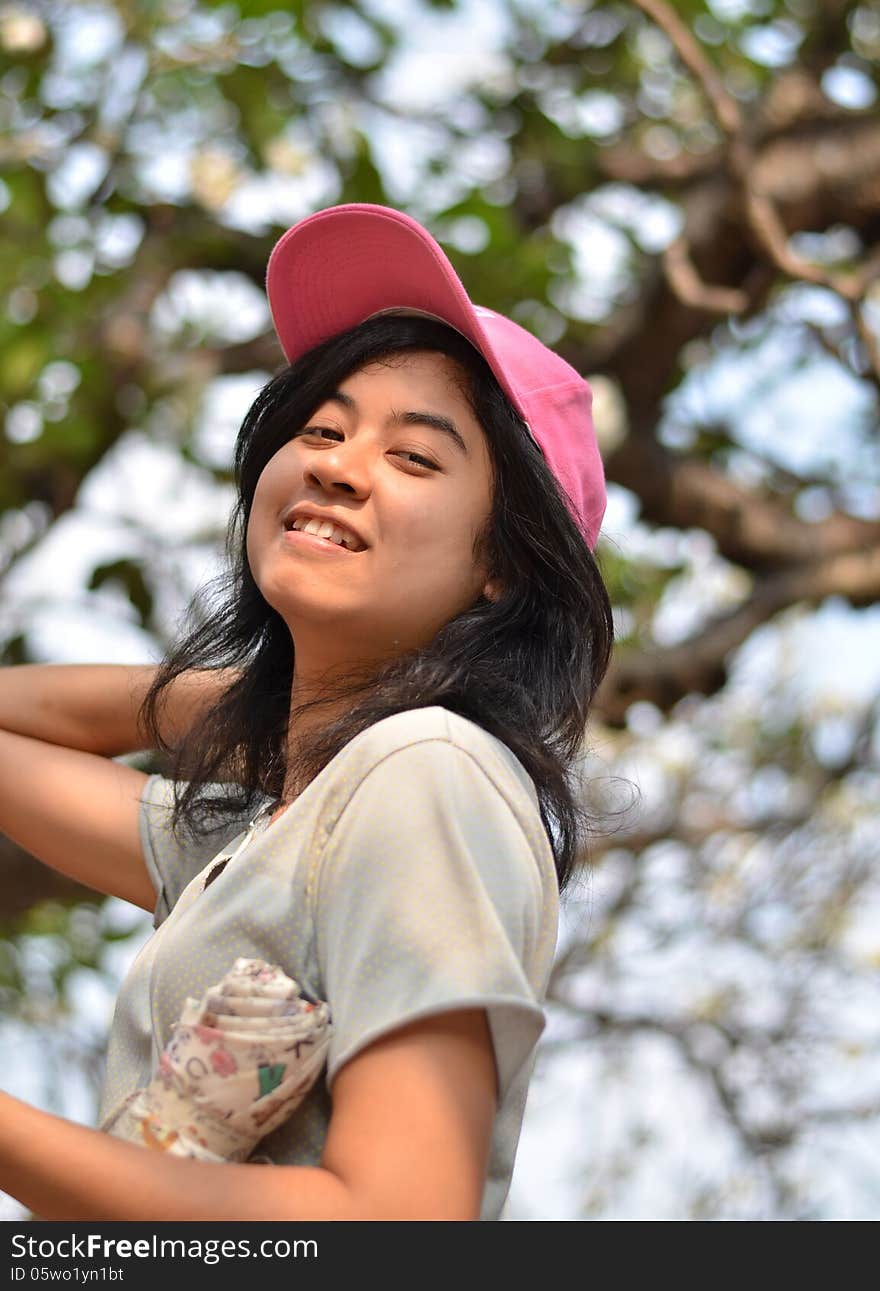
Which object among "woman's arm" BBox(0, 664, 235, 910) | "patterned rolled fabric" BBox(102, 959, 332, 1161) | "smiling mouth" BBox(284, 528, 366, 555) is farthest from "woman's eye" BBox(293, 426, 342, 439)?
"patterned rolled fabric" BBox(102, 959, 332, 1161)

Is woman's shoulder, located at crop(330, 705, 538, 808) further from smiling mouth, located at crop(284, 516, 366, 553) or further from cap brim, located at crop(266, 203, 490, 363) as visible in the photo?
cap brim, located at crop(266, 203, 490, 363)

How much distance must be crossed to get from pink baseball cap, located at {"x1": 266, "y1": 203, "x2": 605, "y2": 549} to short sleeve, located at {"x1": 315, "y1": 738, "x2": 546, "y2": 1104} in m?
0.41

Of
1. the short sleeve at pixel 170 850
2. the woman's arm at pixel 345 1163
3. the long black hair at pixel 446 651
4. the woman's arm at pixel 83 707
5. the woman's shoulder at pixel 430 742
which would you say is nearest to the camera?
the woman's arm at pixel 345 1163

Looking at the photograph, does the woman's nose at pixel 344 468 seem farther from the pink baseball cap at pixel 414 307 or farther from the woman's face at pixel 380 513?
the pink baseball cap at pixel 414 307

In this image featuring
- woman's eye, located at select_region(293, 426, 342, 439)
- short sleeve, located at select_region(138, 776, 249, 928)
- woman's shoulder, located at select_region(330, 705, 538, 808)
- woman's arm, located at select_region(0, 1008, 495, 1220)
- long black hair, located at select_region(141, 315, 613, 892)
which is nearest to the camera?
woman's arm, located at select_region(0, 1008, 495, 1220)

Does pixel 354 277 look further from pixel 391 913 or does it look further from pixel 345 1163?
pixel 345 1163

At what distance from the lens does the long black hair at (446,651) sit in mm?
1402

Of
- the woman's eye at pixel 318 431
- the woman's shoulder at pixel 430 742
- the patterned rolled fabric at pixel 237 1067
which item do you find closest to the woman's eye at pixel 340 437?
the woman's eye at pixel 318 431

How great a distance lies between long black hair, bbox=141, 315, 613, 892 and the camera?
1402 millimetres

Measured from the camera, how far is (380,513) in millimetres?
1447

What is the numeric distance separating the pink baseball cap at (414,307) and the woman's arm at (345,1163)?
0.59 m

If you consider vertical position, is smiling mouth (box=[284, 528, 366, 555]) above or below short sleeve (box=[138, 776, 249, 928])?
above

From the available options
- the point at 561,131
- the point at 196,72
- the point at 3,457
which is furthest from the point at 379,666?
the point at 561,131
